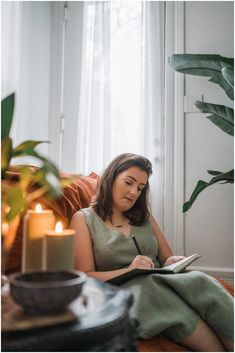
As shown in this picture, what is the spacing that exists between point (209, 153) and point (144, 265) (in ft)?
3.98

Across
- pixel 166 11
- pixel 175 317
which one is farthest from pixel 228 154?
pixel 175 317

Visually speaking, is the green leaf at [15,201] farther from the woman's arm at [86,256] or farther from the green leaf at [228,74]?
the green leaf at [228,74]

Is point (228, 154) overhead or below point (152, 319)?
overhead

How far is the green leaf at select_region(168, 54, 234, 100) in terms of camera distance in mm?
1786

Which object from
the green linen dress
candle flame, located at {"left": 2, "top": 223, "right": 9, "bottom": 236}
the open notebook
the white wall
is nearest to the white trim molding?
the white wall

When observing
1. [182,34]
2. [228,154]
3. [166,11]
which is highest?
[166,11]

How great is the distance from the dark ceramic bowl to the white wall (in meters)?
1.71

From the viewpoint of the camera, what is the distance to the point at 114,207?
4.68 ft

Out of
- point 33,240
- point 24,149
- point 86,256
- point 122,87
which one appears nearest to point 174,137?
point 122,87

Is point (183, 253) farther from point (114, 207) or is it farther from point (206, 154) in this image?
point (114, 207)

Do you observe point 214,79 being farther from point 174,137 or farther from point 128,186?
point 128,186

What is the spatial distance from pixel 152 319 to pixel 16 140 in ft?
4.67

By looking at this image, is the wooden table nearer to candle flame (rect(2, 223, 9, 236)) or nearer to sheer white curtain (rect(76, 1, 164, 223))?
candle flame (rect(2, 223, 9, 236))

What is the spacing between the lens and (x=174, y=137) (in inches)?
87.5
